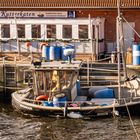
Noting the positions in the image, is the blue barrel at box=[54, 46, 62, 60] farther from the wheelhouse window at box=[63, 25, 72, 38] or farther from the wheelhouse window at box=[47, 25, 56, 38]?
the wheelhouse window at box=[47, 25, 56, 38]

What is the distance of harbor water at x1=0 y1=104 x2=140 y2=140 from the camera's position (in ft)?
84.8

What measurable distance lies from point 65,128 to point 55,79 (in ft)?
11.1

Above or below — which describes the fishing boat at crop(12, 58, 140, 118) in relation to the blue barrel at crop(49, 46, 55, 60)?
below

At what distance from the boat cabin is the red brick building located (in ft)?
27.5

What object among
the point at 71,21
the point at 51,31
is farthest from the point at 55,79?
the point at 51,31

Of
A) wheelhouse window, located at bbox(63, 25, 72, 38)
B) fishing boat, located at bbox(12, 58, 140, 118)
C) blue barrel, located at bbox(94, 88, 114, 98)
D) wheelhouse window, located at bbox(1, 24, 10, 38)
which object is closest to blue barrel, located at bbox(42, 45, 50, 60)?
wheelhouse window, located at bbox(63, 25, 72, 38)

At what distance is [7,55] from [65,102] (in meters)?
11.3

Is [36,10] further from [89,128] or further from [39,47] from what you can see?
[89,128]

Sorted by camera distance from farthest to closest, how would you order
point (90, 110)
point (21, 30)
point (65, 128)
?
point (21, 30), point (90, 110), point (65, 128)

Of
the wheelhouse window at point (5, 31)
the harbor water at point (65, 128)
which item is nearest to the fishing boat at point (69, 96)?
the harbor water at point (65, 128)

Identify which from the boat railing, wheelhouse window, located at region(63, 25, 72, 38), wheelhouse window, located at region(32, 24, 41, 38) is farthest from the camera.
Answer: wheelhouse window, located at region(32, 24, 41, 38)

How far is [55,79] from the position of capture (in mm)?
29781

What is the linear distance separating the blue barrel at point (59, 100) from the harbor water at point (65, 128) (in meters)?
0.76

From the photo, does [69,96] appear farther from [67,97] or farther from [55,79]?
[55,79]
